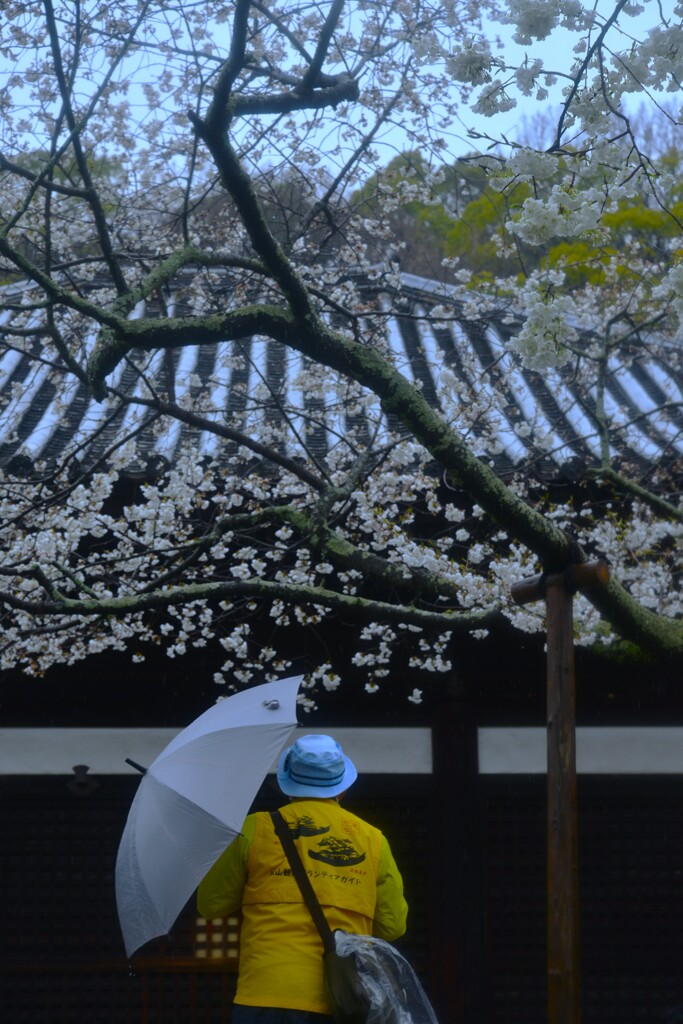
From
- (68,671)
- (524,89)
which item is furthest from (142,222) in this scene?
(524,89)

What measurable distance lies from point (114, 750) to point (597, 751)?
293 centimetres

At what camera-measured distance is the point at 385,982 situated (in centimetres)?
299

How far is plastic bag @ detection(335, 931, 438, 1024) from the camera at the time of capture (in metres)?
2.95

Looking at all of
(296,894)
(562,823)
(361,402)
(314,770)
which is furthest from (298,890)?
(361,402)

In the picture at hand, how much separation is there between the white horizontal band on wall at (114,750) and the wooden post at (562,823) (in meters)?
3.15

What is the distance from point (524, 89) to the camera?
3623mm

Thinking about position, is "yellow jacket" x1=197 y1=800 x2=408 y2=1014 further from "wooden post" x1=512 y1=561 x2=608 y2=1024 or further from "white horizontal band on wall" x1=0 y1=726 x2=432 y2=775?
"white horizontal band on wall" x1=0 y1=726 x2=432 y2=775

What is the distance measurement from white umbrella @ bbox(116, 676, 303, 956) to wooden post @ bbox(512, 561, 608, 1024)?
0.86 m

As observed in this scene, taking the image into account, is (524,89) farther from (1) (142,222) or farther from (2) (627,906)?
(2) (627,906)

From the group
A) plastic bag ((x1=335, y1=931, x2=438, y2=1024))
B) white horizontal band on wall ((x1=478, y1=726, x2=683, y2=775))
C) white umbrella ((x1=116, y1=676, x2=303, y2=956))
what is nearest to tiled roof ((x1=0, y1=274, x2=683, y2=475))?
white horizontal band on wall ((x1=478, y1=726, x2=683, y2=775))

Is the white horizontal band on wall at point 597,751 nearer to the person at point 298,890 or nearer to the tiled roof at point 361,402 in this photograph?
the tiled roof at point 361,402

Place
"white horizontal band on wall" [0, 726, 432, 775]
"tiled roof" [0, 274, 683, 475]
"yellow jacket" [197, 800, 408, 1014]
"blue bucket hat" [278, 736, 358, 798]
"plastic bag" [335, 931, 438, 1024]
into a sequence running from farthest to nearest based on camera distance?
"white horizontal band on wall" [0, 726, 432, 775]
"tiled roof" [0, 274, 683, 475]
"blue bucket hat" [278, 736, 358, 798]
"yellow jacket" [197, 800, 408, 1014]
"plastic bag" [335, 931, 438, 1024]

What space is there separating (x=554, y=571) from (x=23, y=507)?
120 inches

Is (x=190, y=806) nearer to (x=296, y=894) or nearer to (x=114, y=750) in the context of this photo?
(x=296, y=894)
